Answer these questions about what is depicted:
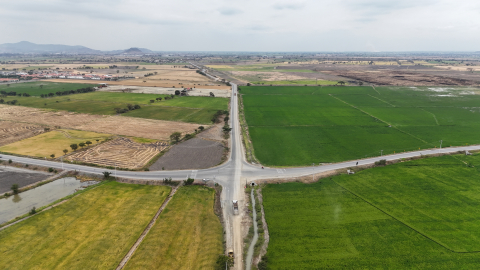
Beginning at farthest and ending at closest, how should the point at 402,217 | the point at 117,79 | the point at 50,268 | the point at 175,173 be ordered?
the point at 117,79 → the point at 175,173 → the point at 402,217 → the point at 50,268

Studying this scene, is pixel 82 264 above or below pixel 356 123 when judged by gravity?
below

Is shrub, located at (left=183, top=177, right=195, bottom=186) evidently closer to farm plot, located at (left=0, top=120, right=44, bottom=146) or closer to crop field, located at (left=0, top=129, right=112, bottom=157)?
crop field, located at (left=0, top=129, right=112, bottom=157)

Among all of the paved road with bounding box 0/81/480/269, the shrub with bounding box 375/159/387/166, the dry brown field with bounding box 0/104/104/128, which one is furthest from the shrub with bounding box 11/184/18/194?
the shrub with bounding box 375/159/387/166

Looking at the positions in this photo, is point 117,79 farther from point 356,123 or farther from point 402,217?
point 402,217

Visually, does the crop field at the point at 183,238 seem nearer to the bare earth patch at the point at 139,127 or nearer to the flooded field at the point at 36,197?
the flooded field at the point at 36,197

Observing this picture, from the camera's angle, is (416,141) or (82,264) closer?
(82,264)

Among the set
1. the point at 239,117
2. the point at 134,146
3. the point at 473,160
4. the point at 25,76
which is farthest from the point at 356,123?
the point at 25,76
